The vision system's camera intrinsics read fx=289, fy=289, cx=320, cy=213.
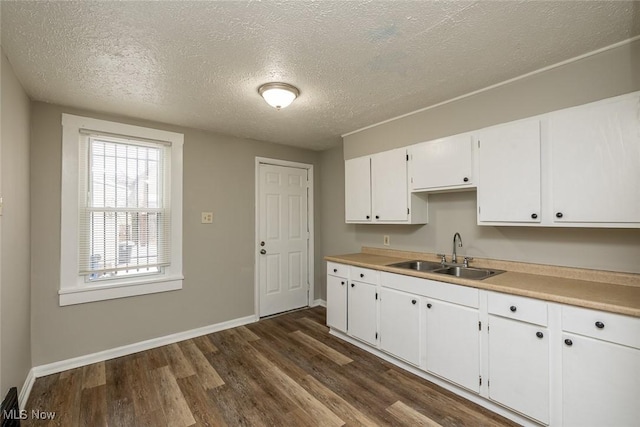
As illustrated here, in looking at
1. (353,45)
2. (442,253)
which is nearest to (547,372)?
(442,253)

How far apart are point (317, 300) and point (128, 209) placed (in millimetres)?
2806

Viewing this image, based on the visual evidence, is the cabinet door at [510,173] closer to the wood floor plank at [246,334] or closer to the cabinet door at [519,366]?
the cabinet door at [519,366]

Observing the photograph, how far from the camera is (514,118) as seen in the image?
7.19ft

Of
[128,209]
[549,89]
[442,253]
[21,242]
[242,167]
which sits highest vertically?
[549,89]

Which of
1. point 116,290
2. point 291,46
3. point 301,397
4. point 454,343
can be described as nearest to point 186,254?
point 116,290

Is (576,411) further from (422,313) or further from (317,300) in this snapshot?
(317,300)

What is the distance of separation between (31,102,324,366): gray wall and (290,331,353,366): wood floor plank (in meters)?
0.85

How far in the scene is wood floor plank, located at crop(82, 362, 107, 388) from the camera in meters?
2.37

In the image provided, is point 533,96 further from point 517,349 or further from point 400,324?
point 400,324

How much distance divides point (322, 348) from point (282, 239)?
1.62 m

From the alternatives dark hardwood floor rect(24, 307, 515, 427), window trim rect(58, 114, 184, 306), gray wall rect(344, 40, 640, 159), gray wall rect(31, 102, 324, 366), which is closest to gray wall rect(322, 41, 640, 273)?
gray wall rect(344, 40, 640, 159)

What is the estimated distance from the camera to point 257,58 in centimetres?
189

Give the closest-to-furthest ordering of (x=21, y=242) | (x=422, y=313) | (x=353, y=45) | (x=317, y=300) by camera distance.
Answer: (x=353, y=45)
(x=21, y=242)
(x=422, y=313)
(x=317, y=300)

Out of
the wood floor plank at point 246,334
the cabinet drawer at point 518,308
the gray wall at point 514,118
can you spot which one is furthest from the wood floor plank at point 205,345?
the cabinet drawer at point 518,308
